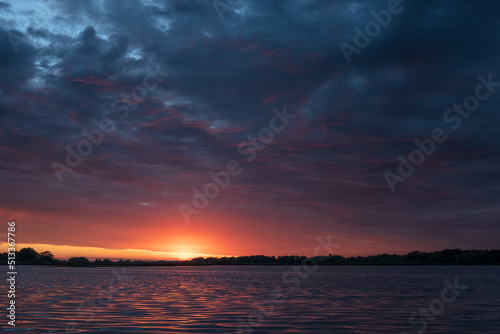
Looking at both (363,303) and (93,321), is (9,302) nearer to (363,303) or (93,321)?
(93,321)

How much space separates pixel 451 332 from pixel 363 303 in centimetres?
1515


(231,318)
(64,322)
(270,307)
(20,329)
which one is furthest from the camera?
(270,307)

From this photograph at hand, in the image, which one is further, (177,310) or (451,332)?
(177,310)

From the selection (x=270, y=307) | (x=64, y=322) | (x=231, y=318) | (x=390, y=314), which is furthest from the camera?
(x=270, y=307)

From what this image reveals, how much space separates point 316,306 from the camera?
36406 mm

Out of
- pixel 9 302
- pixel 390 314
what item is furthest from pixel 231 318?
pixel 9 302

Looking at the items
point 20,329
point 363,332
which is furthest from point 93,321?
point 363,332

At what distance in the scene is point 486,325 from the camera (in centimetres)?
2683

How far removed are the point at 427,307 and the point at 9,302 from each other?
3560 cm

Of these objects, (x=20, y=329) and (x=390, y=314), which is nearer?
(x=20, y=329)

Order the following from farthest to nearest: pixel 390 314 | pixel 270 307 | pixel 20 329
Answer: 1. pixel 270 307
2. pixel 390 314
3. pixel 20 329

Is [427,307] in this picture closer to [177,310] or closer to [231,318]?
[231,318]

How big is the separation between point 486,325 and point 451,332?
12.8 ft

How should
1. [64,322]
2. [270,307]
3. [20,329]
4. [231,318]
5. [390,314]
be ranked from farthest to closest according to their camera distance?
1. [270,307]
2. [390,314]
3. [231,318]
4. [64,322]
5. [20,329]
